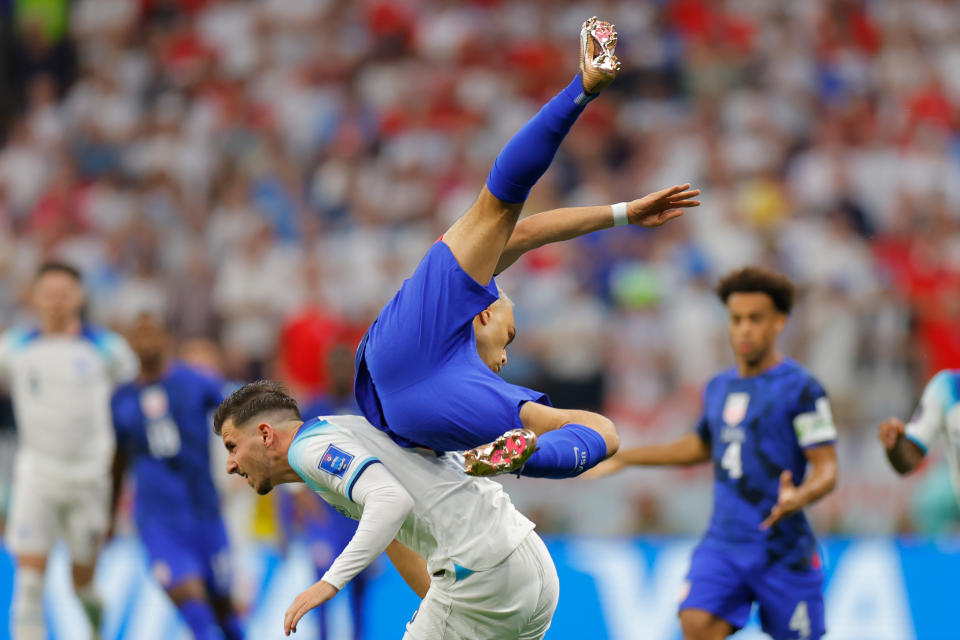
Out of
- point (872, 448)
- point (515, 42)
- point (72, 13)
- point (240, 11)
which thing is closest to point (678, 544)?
point (872, 448)

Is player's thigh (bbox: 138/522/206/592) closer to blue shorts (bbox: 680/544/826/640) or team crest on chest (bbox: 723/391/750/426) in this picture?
blue shorts (bbox: 680/544/826/640)

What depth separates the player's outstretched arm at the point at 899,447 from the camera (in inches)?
244

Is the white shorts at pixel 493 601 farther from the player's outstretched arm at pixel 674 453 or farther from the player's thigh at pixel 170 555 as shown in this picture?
the player's thigh at pixel 170 555

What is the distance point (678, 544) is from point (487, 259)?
508 centimetres

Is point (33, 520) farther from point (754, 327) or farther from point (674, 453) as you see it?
point (754, 327)

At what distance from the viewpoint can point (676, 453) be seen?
6.95 m

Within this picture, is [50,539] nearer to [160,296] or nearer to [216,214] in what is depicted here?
[160,296]

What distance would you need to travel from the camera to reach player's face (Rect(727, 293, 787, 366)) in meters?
6.68

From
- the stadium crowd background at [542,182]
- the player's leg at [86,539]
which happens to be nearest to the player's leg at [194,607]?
the player's leg at [86,539]

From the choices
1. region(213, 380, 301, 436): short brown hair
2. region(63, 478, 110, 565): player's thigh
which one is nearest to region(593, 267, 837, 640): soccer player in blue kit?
region(213, 380, 301, 436): short brown hair

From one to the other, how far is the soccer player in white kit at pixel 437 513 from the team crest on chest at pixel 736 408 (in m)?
1.91

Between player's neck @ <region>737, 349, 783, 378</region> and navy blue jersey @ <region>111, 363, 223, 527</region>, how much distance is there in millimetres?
3472

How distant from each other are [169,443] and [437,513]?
3937 millimetres

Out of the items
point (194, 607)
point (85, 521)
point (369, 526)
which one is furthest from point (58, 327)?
point (369, 526)
